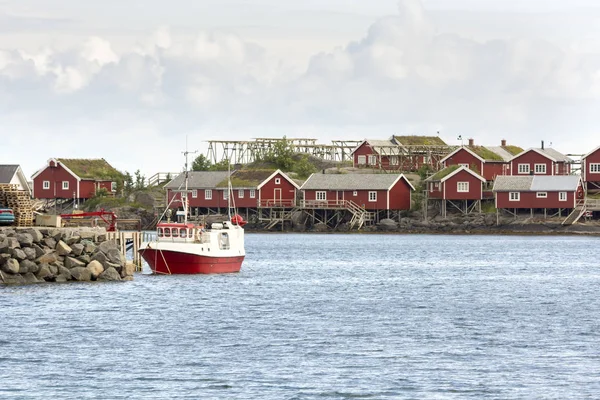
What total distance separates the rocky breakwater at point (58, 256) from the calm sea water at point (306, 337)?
2.87 feet

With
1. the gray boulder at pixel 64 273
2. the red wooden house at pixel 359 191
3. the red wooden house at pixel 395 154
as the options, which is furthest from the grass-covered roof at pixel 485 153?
the gray boulder at pixel 64 273

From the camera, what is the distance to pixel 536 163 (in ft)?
379

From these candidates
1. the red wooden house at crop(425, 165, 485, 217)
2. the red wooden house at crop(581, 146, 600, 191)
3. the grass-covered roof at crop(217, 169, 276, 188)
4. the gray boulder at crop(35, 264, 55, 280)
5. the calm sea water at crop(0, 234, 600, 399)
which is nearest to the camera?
the calm sea water at crop(0, 234, 600, 399)

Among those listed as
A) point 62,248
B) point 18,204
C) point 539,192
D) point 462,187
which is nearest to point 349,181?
point 462,187

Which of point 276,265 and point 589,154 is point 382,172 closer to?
point 589,154

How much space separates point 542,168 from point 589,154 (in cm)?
555

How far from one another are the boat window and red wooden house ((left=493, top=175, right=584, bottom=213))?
55.1 meters

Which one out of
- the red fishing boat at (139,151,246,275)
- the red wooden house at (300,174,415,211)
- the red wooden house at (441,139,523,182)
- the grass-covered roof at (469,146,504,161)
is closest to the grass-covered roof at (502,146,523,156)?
the red wooden house at (441,139,523,182)


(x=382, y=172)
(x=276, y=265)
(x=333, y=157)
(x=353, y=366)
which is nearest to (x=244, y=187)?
(x=382, y=172)

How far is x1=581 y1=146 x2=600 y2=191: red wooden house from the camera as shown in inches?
4363

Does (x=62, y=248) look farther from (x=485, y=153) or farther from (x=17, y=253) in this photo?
(x=485, y=153)

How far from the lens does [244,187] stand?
11688 centimetres

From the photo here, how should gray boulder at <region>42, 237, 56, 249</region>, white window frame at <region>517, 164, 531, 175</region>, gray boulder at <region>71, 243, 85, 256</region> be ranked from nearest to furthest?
gray boulder at <region>42, 237, 56, 249</region> → gray boulder at <region>71, 243, 85, 256</region> → white window frame at <region>517, 164, 531, 175</region>

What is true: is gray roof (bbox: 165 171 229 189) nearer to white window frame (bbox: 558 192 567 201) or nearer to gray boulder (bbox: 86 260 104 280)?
white window frame (bbox: 558 192 567 201)
